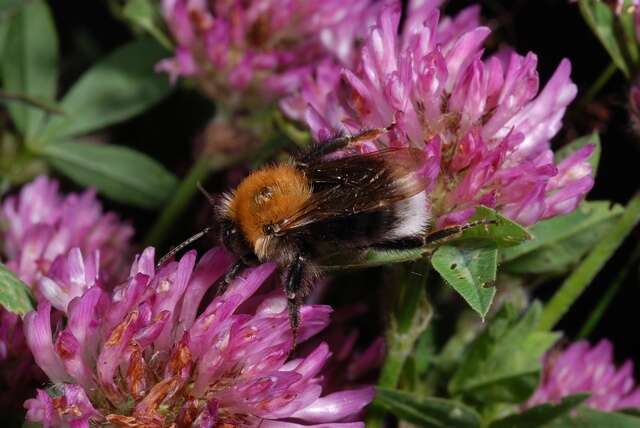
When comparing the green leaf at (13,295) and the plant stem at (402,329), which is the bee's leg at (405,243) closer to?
the plant stem at (402,329)

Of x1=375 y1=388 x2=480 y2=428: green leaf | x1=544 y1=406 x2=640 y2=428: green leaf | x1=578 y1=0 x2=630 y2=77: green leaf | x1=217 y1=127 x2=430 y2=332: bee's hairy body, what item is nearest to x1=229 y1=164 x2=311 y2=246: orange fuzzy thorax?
x1=217 y1=127 x2=430 y2=332: bee's hairy body

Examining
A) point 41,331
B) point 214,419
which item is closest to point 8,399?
point 41,331

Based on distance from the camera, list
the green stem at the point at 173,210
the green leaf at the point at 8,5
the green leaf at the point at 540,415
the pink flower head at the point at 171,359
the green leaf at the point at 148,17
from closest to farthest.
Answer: the pink flower head at the point at 171,359, the green leaf at the point at 540,415, the green leaf at the point at 8,5, the green stem at the point at 173,210, the green leaf at the point at 148,17

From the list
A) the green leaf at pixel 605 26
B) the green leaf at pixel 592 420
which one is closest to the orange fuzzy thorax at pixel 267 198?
the green leaf at pixel 592 420

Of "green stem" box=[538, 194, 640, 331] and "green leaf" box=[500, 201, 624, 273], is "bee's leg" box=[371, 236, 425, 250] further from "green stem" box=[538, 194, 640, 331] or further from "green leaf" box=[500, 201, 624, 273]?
"green stem" box=[538, 194, 640, 331]

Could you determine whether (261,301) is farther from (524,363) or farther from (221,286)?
(524,363)

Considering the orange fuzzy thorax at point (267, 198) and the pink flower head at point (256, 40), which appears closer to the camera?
the orange fuzzy thorax at point (267, 198)
